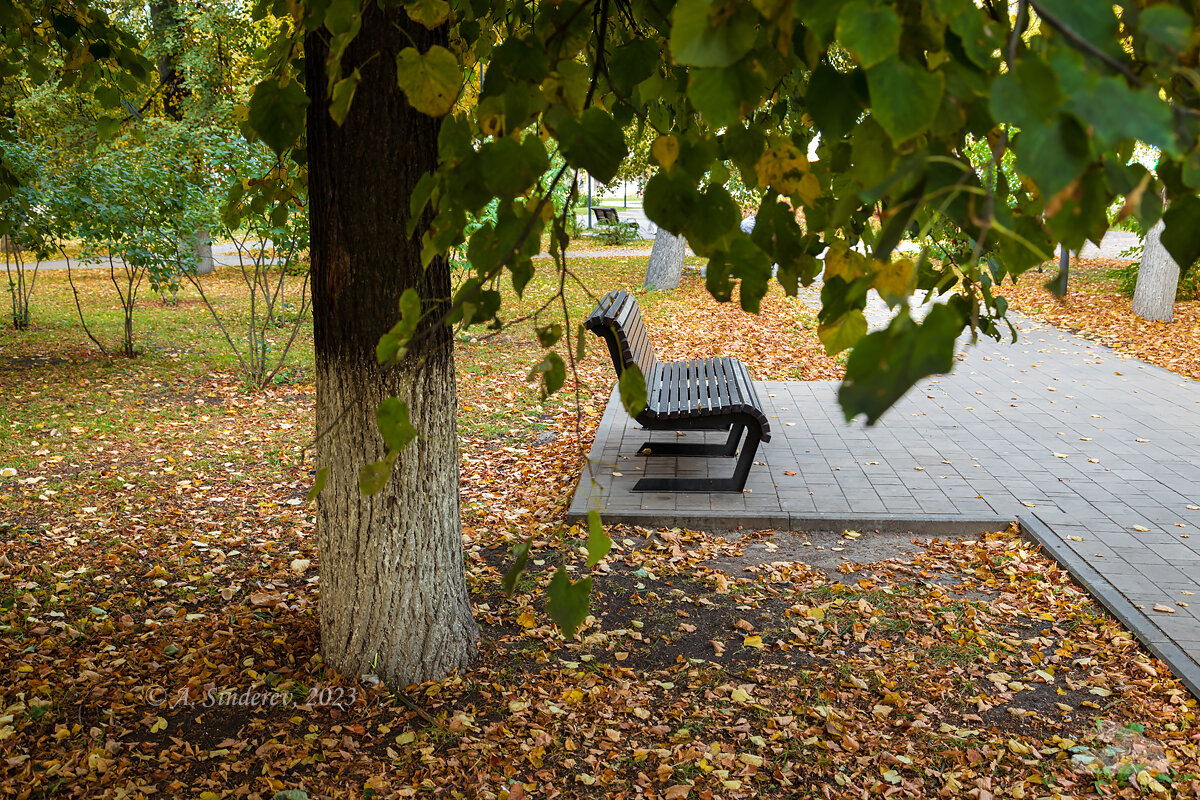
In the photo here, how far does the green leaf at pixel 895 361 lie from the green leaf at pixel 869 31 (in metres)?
0.25

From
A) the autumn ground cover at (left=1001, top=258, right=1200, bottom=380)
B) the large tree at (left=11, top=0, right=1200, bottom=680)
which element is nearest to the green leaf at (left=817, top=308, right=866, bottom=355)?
→ the large tree at (left=11, top=0, right=1200, bottom=680)

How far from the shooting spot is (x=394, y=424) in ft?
4.01

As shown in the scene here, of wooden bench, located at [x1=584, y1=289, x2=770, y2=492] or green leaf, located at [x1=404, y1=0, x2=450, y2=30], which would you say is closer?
green leaf, located at [x1=404, y1=0, x2=450, y2=30]

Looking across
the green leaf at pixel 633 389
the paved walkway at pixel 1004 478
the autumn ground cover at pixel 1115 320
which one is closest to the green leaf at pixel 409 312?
the green leaf at pixel 633 389

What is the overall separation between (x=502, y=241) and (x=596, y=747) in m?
2.28

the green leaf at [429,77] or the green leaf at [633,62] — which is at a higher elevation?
the green leaf at [633,62]

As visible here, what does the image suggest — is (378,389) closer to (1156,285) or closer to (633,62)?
(633,62)

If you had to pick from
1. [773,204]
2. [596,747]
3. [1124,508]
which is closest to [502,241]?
[773,204]

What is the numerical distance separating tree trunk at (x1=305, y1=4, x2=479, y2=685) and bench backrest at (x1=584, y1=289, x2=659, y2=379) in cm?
194

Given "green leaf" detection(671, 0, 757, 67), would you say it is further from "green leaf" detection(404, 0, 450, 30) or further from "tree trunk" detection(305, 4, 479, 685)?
"tree trunk" detection(305, 4, 479, 685)

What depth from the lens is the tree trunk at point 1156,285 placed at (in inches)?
479

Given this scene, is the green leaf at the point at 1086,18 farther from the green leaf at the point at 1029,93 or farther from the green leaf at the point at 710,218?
the green leaf at the point at 710,218

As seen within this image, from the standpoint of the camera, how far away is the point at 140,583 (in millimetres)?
4285

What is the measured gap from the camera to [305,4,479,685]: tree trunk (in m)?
2.64
